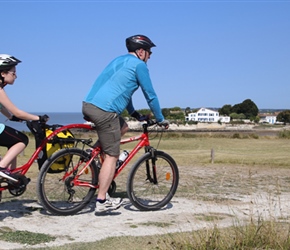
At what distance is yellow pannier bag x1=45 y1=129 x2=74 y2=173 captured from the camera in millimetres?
6637

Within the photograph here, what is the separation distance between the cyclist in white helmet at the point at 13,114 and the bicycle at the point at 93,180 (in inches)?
15.8

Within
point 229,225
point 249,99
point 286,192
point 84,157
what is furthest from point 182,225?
point 249,99

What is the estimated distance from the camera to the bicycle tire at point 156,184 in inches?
284

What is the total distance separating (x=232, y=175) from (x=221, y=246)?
7117 millimetres

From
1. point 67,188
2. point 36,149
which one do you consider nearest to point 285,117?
point 67,188

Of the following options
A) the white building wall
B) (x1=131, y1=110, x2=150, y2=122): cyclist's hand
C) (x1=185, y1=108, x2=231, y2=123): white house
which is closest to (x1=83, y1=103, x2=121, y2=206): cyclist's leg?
(x1=131, y1=110, x2=150, y2=122): cyclist's hand

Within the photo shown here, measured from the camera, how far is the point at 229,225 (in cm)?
622

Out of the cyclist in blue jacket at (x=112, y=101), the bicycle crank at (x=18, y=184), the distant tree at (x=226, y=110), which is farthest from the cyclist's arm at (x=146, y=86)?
the distant tree at (x=226, y=110)

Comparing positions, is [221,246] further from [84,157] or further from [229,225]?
[84,157]

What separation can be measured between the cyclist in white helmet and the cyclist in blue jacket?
2.19 feet

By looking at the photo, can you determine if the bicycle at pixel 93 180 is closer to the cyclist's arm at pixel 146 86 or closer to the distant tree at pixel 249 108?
the cyclist's arm at pixel 146 86

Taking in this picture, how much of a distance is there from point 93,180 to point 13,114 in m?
1.37

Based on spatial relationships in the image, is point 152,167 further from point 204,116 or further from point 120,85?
point 204,116

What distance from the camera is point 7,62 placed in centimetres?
633
